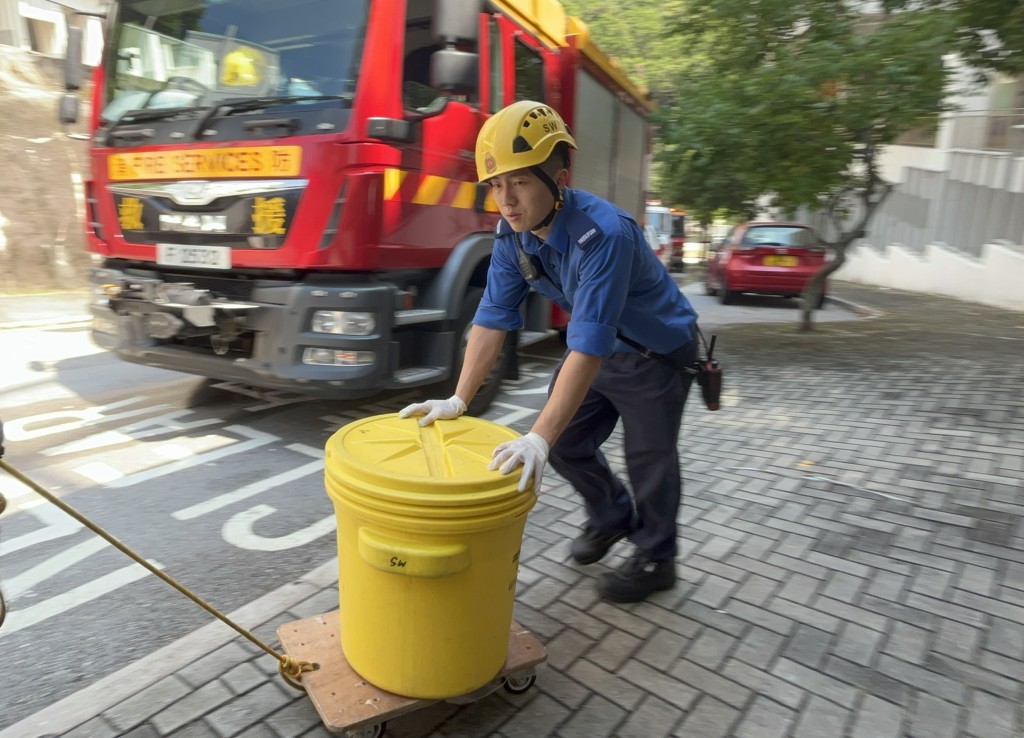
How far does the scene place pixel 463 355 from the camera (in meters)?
4.82

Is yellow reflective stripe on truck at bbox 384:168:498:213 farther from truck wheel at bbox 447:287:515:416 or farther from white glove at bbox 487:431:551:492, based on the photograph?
white glove at bbox 487:431:551:492

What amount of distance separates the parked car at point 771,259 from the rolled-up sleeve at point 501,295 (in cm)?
1061

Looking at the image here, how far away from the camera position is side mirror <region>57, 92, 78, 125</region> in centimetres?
488

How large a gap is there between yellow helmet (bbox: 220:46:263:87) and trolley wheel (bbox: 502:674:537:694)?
A: 140 inches

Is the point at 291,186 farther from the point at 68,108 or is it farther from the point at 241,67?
the point at 68,108

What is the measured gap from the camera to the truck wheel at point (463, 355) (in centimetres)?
473

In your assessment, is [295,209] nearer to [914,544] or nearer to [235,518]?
[235,518]

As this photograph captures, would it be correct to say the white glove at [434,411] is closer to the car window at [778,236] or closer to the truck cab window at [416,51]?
the truck cab window at [416,51]

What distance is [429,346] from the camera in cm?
450

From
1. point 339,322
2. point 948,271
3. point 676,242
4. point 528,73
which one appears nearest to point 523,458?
point 339,322

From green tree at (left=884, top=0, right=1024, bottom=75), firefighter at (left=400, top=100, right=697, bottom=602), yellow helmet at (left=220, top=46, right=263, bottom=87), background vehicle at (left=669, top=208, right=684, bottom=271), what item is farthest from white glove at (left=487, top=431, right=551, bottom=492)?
background vehicle at (left=669, top=208, right=684, bottom=271)

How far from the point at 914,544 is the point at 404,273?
3137 mm

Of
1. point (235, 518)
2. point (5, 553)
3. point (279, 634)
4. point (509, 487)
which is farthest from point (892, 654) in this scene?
point (5, 553)

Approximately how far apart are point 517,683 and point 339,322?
7.52 feet
